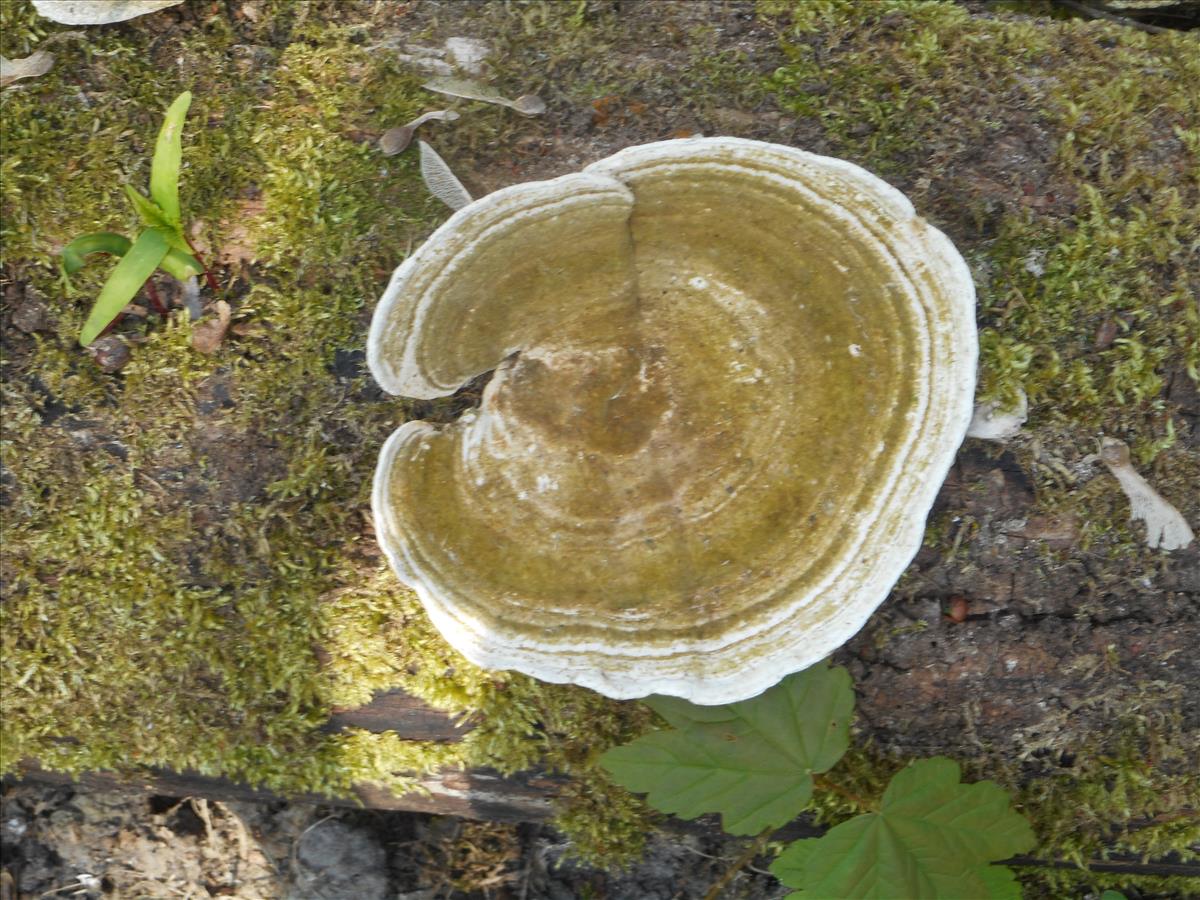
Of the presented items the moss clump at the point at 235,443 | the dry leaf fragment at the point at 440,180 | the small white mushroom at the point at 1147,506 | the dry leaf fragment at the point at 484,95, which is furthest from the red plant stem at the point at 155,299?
the small white mushroom at the point at 1147,506

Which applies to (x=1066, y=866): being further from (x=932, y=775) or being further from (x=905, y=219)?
(x=905, y=219)

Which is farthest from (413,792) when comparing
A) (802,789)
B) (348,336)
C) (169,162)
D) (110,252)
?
(169,162)

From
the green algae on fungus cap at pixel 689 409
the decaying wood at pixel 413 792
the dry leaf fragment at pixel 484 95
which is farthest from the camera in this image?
the decaying wood at pixel 413 792

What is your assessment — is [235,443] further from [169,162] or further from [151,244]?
[169,162]

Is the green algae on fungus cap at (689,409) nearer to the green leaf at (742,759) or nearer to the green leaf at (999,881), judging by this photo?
the green leaf at (742,759)

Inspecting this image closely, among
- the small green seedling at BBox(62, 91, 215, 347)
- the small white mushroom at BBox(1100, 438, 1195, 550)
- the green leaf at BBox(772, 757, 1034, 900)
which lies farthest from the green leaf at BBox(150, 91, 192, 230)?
the small white mushroom at BBox(1100, 438, 1195, 550)

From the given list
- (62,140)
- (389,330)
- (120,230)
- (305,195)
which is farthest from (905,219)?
(62,140)

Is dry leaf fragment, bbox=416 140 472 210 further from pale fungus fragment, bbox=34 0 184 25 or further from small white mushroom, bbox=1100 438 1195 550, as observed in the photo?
small white mushroom, bbox=1100 438 1195 550
